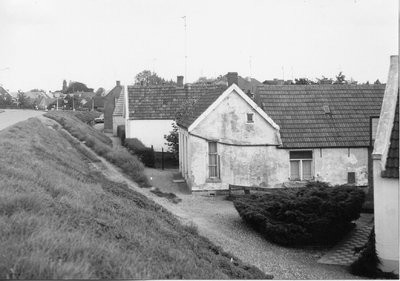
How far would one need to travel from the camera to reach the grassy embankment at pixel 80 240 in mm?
6402

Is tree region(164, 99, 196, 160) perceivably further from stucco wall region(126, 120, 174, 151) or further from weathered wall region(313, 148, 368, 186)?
weathered wall region(313, 148, 368, 186)

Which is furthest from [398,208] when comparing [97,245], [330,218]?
[97,245]

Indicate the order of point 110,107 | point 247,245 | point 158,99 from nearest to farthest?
point 247,245
point 158,99
point 110,107

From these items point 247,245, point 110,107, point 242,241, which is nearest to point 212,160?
point 242,241

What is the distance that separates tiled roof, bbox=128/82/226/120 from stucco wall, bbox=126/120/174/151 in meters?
0.39

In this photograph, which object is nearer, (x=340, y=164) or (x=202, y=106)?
(x=340, y=164)

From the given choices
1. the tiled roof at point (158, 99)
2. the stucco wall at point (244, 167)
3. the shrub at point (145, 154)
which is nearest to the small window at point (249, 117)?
the stucco wall at point (244, 167)

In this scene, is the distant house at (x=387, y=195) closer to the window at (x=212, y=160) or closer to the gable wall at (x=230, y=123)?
the gable wall at (x=230, y=123)

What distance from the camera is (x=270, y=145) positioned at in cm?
2494

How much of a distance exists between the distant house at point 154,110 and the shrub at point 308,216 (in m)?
22.6

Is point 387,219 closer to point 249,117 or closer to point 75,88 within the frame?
point 249,117

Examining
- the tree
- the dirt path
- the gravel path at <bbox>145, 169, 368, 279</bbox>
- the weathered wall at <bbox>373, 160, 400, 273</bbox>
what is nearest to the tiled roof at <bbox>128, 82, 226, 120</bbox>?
the tree

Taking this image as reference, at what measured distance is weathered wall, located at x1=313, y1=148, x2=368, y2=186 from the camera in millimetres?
24734

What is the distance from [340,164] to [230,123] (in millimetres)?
5478
